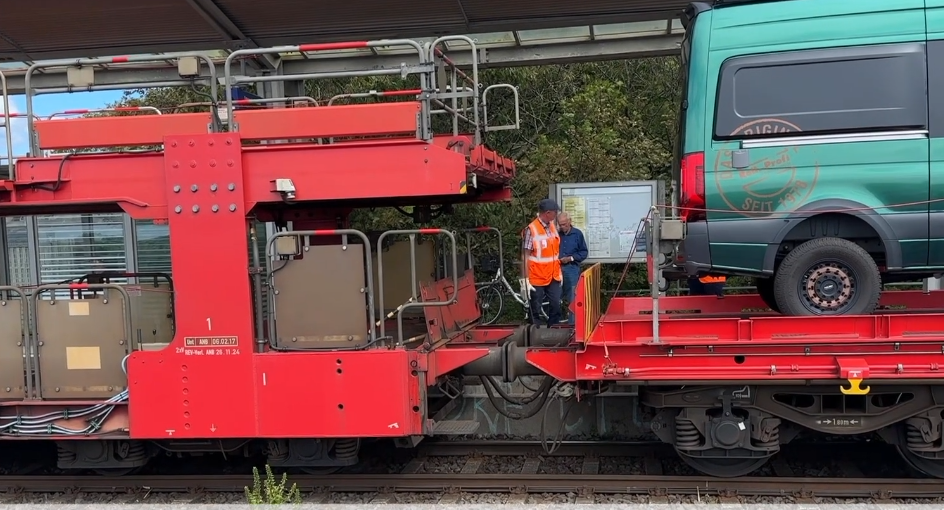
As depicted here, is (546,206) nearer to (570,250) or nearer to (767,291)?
(570,250)

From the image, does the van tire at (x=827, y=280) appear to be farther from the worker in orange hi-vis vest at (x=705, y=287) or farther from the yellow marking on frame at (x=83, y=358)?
the yellow marking on frame at (x=83, y=358)

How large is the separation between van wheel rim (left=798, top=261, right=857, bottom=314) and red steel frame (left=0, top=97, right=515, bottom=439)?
260cm

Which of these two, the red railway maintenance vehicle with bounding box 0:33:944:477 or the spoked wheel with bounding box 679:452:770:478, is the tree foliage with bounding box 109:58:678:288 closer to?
the red railway maintenance vehicle with bounding box 0:33:944:477

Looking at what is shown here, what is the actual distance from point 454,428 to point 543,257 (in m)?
2.55

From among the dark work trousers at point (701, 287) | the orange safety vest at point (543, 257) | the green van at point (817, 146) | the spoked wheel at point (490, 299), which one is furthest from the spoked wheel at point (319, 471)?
the dark work trousers at point (701, 287)

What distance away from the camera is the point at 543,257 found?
7.24 metres

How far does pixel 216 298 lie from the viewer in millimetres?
5000

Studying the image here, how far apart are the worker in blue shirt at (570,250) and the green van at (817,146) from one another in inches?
119

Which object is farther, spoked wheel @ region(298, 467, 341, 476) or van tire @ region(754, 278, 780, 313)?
spoked wheel @ region(298, 467, 341, 476)

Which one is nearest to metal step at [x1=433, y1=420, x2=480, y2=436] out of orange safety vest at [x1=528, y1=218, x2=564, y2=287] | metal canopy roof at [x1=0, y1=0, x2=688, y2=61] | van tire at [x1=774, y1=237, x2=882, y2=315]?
orange safety vest at [x1=528, y1=218, x2=564, y2=287]

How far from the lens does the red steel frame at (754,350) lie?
4.51 meters

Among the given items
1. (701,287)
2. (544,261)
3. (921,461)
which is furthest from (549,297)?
(921,461)

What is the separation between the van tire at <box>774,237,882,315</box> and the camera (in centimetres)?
476

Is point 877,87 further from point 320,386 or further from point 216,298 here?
point 216,298
